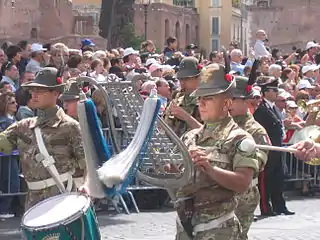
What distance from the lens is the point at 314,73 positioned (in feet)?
65.8

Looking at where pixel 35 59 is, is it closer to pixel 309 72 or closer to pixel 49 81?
pixel 309 72

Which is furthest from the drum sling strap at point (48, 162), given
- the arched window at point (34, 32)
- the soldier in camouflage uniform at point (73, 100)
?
the arched window at point (34, 32)

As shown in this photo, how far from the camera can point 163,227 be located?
40.4 ft

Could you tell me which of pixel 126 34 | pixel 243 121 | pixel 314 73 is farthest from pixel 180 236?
pixel 126 34

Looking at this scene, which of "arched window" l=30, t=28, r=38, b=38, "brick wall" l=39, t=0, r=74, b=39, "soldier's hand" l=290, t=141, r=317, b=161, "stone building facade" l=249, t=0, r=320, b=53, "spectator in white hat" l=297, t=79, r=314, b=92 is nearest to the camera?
Result: "soldier's hand" l=290, t=141, r=317, b=161

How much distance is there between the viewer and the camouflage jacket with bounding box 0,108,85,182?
8.13m

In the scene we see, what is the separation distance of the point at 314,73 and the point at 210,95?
13716mm

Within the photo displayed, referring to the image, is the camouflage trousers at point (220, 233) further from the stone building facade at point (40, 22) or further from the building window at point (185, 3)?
the building window at point (185, 3)

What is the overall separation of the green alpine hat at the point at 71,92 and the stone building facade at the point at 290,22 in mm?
32703

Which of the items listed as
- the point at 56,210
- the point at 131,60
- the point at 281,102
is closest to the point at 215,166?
the point at 56,210

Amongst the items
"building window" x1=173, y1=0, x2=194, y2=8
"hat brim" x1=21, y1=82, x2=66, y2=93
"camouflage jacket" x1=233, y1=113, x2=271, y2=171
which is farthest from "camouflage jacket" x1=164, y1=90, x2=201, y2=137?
"building window" x1=173, y1=0, x2=194, y2=8

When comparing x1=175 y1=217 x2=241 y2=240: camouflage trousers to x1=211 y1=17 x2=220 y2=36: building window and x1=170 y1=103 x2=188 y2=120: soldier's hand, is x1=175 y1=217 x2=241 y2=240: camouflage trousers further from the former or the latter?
x1=211 y1=17 x2=220 y2=36: building window

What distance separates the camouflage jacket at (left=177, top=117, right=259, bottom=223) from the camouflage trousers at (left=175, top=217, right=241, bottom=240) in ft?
0.27

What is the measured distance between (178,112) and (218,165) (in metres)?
2.53
